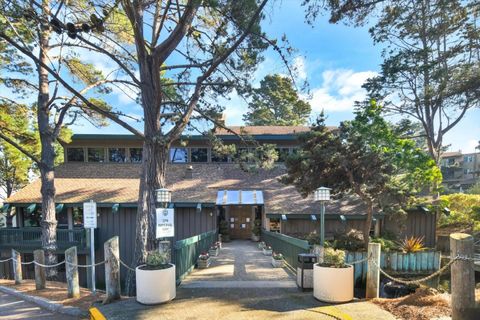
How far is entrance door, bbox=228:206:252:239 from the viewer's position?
60.2 feet

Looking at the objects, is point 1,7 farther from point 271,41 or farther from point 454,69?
point 454,69

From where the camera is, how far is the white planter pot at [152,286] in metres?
5.50

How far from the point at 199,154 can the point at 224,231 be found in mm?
5288

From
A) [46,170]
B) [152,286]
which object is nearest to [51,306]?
[152,286]

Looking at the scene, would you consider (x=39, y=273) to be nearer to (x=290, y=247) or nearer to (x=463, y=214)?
(x=290, y=247)

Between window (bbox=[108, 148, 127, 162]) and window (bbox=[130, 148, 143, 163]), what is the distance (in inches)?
17.5

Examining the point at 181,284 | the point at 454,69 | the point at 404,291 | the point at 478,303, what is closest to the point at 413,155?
the point at 454,69

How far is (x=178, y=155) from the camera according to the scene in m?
19.1

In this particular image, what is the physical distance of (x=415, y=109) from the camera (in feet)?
66.1

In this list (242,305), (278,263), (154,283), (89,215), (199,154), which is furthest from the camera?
(199,154)

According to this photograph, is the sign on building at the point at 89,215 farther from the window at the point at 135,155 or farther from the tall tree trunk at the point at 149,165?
the window at the point at 135,155

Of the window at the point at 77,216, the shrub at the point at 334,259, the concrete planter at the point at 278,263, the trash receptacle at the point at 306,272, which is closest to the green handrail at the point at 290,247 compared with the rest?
the concrete planter at the point at 278,263

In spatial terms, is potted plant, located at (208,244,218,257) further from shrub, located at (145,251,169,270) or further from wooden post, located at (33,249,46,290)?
shrub, located at (145,251,169,270)

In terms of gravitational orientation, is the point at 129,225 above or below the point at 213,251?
above
